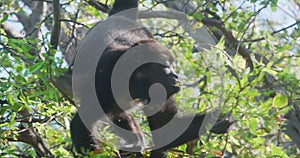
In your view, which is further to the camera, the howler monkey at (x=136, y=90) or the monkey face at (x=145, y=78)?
the monkey face at (x=145, y=78)

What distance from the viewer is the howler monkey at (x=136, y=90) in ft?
13.2

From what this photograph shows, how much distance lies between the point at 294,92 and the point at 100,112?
5.08ft

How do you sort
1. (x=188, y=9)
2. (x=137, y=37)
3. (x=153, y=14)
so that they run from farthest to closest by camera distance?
(x=188, y=9), (x=153, y=14), (x=137, y=37)

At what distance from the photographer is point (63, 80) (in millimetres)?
3742

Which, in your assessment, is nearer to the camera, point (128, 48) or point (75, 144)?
point (75, 144)

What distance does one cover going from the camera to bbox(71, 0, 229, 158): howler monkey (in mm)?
4012

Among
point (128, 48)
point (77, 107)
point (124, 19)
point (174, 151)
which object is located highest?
point (124, 19)

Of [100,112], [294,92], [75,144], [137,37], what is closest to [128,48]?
[137,37]

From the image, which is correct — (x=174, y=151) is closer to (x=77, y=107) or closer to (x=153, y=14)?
(x=77, y=107)

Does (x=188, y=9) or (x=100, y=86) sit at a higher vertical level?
(x=188, y=9)

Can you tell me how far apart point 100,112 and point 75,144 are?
0.36m

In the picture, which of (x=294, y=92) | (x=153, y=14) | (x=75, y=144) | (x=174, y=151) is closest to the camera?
(x=174, y=151)

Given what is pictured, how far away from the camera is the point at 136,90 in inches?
168

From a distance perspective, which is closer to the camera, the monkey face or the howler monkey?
the howler monkey
